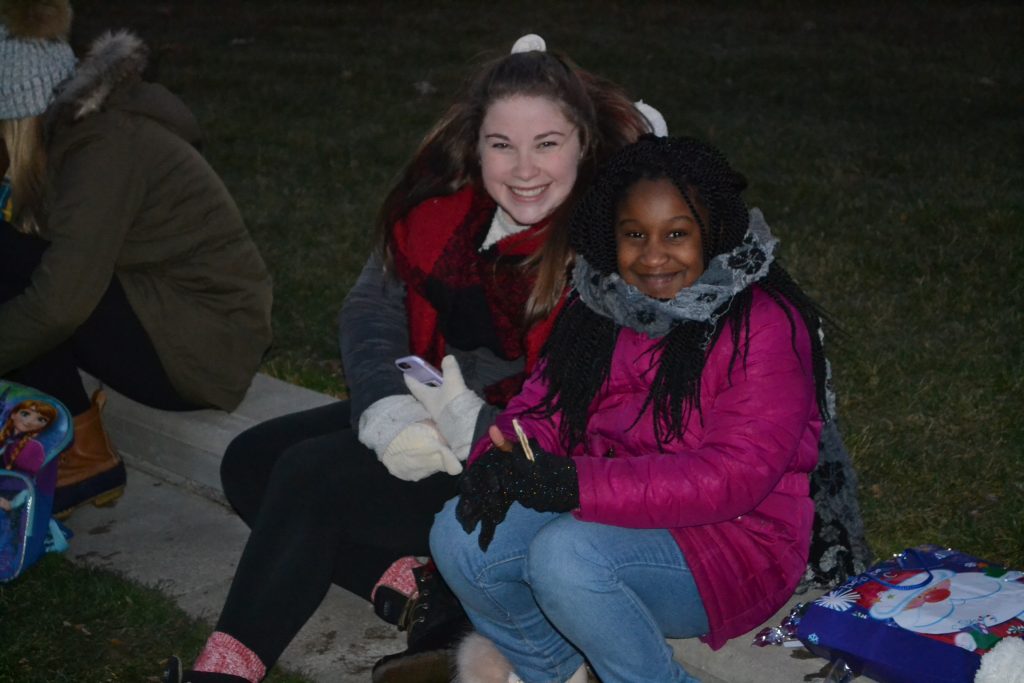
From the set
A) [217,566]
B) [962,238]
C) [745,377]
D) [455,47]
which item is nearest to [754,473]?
[745,377]

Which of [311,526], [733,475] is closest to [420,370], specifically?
[311,526]

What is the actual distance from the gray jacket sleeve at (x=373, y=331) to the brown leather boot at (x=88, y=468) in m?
1.13

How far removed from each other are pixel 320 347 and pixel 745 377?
9.76 ft

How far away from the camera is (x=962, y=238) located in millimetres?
5973

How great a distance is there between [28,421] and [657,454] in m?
2.17

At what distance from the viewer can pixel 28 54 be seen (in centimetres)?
417

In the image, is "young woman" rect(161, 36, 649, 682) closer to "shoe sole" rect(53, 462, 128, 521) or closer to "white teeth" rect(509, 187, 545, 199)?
"white teeth" rect(509, 187, 545, 199)

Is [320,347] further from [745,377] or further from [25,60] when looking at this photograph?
[745,377]

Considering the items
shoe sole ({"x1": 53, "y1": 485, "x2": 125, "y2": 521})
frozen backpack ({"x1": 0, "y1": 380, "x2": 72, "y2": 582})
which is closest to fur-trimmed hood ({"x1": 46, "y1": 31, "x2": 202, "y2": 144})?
frozen backpack ({"x1": 0, "y1": 380, "x2": 72, "y2": 582})

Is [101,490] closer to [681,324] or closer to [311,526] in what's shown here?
[311,526]

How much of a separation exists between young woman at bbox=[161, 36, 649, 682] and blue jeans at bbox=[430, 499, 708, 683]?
37 cm

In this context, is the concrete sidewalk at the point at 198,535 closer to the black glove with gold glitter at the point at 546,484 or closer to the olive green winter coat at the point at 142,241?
the olive green winter coat at the point at 142,241

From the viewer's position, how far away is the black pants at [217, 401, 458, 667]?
334 centimetres

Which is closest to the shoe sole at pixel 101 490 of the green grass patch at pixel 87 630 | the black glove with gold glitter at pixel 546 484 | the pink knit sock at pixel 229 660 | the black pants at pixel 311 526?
the green grass patch at pixel 87 630
